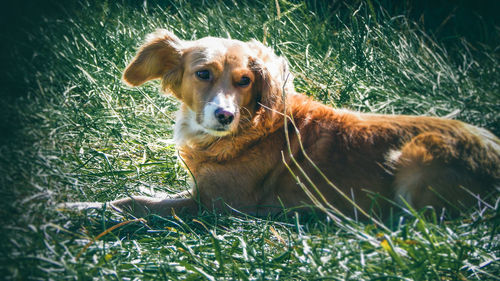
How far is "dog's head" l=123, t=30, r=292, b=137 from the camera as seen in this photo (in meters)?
2.92

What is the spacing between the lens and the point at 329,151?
293cm

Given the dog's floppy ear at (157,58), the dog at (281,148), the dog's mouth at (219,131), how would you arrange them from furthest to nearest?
the dog's floppy ear at (157,58), the dog's mouth at (219,131), the dog at (281,148)

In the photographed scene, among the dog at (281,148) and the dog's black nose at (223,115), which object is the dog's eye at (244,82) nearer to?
the dog at (281,148)

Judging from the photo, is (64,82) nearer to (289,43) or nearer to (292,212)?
(289,43)

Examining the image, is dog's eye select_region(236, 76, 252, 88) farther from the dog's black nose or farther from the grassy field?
the grassy field

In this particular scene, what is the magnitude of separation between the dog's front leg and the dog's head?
1.57 ft

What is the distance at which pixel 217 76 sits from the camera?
2.99 meters

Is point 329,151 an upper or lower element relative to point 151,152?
upper

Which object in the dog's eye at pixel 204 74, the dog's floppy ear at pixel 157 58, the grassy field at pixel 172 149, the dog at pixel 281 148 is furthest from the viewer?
the dog's floppy ear at pixel 157 58

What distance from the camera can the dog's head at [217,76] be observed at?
292 cm

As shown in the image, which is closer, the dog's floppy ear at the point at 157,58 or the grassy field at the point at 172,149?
the grassy field at the point at 172,149

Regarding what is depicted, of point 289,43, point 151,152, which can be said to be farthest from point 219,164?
point 289,43

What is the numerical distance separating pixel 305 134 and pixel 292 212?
0.51 metres

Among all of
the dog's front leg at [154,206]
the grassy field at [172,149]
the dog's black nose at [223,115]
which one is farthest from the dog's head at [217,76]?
the grassy field at [172,149]
